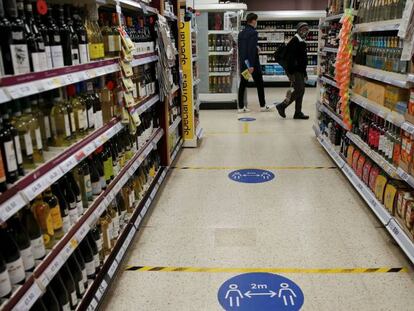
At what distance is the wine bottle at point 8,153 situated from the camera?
1.62 metres

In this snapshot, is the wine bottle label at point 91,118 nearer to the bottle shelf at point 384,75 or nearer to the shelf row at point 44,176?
the shelf row at point 44,176

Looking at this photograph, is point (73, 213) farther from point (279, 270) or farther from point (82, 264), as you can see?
point (279, 270)

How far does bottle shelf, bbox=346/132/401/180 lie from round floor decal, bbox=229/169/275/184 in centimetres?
104

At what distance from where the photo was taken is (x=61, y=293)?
2.13m

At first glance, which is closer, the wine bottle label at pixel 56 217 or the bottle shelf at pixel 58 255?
A: the bottle shelf at pixel 58 255

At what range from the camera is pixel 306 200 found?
13.8ft

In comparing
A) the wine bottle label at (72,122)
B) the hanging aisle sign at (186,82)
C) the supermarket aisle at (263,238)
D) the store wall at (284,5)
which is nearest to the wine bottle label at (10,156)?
the wine bottle label at (72,122)

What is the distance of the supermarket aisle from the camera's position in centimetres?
267

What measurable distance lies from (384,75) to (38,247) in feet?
9.89

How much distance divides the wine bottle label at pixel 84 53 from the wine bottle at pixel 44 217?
84cm

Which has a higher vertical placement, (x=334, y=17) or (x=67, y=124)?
(x=334, y=17)

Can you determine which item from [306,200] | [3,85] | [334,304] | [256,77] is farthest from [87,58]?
[256,77]

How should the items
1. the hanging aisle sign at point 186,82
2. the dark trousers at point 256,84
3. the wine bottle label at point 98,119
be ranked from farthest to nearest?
1. the dark trousers at point 256,84
2. the hanging aisle sign at point 186,82
3. the wine bottle label at point 98,119

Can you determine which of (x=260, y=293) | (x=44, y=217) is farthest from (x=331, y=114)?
(x=44, y=217)
